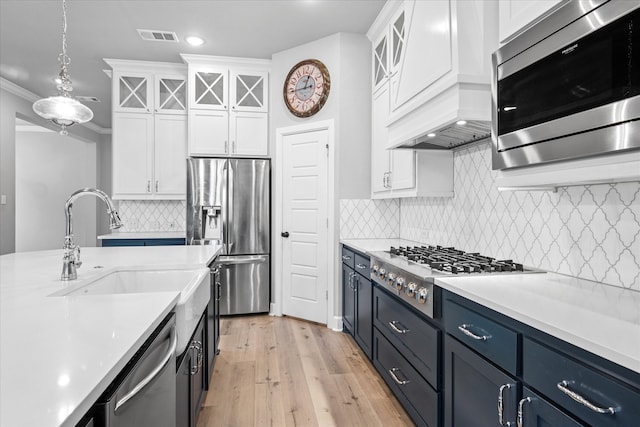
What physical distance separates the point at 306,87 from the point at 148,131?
201 cm

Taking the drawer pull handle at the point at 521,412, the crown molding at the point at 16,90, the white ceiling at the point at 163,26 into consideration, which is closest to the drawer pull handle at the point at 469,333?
the drawer pull handle at the point at 521,412

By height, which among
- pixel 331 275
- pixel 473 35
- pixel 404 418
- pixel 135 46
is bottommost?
pixel 404 418

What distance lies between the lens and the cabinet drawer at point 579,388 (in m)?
0.83

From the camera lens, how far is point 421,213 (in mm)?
3293

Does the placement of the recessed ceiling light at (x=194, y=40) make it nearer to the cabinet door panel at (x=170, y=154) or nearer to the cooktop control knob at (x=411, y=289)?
the cabinet door panel at (x=170, y=154)

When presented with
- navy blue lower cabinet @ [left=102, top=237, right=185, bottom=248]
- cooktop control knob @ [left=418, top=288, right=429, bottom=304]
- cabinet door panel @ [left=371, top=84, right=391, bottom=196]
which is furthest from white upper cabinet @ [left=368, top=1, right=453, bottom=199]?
navy blue lower cabinet @ [left=102, top=237, right=185, bottom=248]

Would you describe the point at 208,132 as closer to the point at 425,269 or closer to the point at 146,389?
the point at 425,269

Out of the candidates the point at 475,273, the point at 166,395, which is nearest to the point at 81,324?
the point at 166,395

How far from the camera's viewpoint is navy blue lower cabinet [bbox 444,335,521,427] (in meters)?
1.21

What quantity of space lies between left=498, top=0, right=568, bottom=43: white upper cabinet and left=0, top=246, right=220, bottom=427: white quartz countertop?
1612mm

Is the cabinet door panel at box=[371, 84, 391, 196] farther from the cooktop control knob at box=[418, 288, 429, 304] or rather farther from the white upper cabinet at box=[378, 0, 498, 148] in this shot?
the cooktop control knob at box=[418, 288, 429, 304]

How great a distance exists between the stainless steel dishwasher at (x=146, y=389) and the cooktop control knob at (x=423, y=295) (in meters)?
1.10

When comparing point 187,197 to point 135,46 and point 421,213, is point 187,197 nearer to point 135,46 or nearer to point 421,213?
point 135,46

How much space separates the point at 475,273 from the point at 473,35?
44.6 inches
